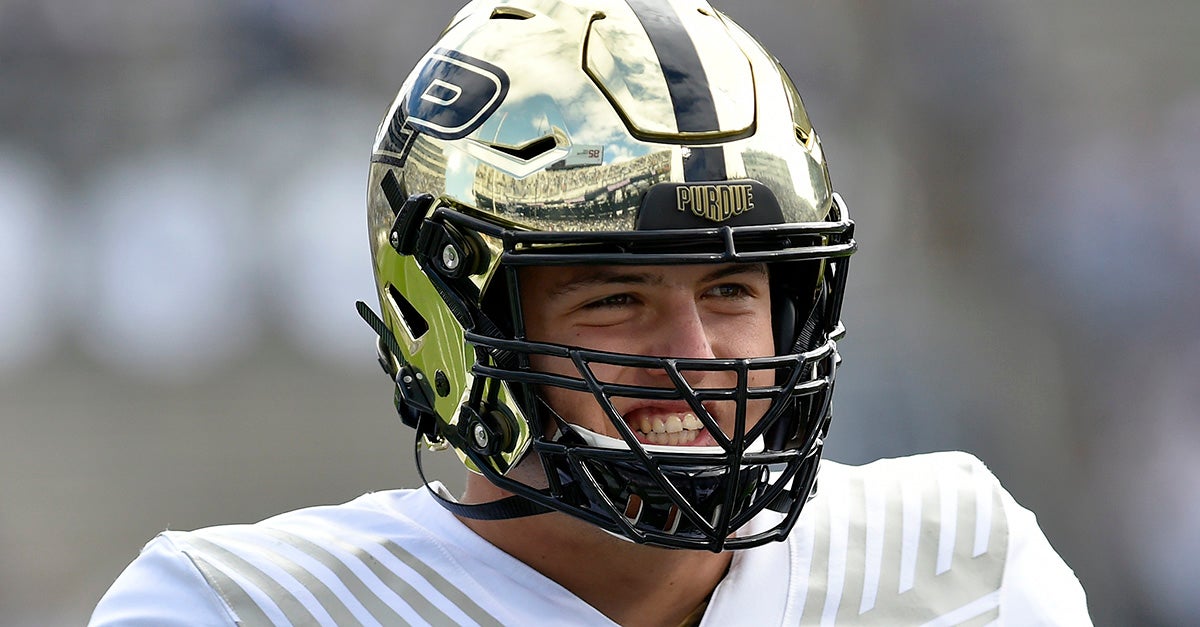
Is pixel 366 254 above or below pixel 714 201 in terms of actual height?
below

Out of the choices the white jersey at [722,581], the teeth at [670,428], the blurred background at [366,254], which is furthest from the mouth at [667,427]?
the blurred background at [366,254]

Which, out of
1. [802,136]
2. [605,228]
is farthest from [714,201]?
Answer: [802,136]

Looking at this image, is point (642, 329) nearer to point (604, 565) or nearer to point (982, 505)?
point (604, 565)

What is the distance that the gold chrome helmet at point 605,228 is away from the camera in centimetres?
171

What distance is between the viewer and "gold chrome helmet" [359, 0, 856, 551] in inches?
67.2

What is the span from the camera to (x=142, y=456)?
192 inches

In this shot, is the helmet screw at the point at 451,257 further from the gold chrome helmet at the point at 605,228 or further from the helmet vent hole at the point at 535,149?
the helmet vent hole at the point at 535,149

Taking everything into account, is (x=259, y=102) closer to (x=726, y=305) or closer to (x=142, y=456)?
(x=142, y=456)

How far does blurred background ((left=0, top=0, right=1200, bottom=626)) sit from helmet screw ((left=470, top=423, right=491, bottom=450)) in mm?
3066

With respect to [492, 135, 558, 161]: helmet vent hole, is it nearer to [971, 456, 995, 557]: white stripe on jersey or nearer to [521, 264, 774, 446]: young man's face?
[521, 264, 774, 446]: young man's face

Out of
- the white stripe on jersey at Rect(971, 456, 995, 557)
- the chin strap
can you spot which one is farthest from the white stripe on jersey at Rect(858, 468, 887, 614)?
the chin strap

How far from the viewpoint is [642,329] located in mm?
1791

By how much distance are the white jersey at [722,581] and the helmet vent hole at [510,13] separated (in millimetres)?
728

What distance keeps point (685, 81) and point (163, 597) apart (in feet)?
3.24
